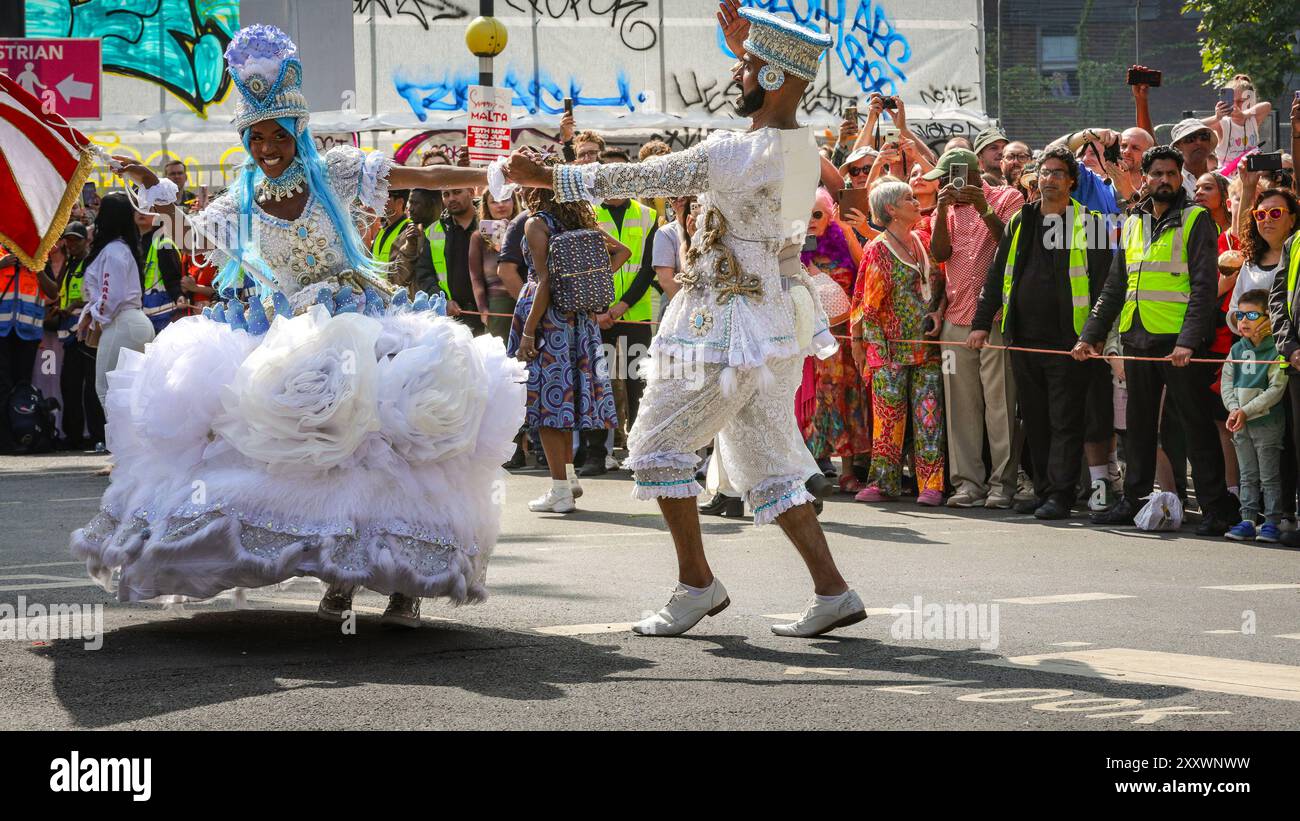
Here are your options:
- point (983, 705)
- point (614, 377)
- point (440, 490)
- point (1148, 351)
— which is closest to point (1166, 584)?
point (1148, 351)

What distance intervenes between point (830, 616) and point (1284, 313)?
15.3ft

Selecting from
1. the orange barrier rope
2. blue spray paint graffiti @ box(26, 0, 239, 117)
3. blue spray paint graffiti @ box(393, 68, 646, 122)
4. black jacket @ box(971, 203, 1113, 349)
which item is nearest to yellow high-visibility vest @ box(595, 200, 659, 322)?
the orange barrier rope

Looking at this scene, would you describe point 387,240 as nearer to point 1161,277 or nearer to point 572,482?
point 572,482

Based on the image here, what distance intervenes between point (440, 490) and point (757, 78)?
2016 millimetres

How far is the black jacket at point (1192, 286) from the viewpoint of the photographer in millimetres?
10469

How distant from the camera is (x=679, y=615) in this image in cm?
685

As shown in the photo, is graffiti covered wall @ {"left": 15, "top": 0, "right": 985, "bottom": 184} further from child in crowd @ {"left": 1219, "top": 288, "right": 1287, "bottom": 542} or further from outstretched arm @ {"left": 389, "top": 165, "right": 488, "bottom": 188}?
outstretched arm @ {"left": 389, "top": 165, "right": 488, "bottom": 188}

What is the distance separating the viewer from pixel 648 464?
673cm

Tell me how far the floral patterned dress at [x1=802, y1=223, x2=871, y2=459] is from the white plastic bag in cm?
240

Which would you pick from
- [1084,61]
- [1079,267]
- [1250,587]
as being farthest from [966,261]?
[1084,61]

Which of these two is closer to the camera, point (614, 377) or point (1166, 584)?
point (1166, 584)

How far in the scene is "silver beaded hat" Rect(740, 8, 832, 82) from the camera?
664 centimetres
